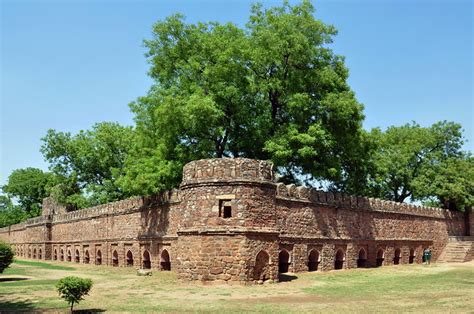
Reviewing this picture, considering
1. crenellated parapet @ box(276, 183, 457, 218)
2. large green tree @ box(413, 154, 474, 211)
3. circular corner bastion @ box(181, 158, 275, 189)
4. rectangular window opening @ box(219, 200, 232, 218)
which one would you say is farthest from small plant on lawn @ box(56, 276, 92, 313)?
large green tree @ box(413, 154, 474, 211)

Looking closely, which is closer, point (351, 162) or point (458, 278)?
point (458, 278)

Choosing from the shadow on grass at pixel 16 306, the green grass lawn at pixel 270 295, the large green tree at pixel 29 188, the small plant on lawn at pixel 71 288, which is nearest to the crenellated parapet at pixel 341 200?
the green grass lawn at pixel 270 295

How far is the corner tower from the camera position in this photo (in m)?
16.5

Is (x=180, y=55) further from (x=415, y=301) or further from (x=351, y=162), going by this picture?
(x=415, y=301)

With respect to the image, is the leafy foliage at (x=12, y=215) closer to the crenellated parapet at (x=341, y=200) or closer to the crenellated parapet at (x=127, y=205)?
the crenellated parapet at (x=127, y=205)

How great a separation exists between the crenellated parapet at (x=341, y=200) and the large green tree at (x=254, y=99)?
3.76 feet

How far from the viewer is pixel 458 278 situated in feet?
61.8

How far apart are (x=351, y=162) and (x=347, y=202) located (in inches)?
108

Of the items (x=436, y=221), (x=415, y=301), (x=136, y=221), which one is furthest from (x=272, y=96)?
(x=436, y=221)

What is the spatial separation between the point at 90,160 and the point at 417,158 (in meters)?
25.5

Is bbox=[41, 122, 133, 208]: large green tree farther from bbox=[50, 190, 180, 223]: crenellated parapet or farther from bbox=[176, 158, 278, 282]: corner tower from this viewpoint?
bbox=[176, 158, 278, 282]: corner tower

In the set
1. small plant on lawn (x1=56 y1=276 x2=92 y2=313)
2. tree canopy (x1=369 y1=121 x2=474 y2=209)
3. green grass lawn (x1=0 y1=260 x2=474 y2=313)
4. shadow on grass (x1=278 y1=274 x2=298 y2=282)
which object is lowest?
shadow on grass (x1=278 y1=274 x2=298 y2=282)

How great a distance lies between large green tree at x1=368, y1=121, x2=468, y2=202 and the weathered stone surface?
2.80 metres

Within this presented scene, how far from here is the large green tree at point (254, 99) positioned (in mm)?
21641
